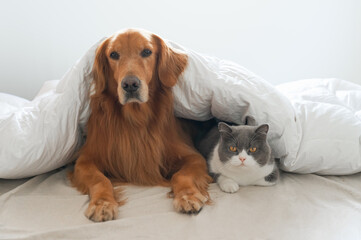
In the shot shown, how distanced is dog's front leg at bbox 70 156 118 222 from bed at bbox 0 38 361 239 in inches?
1.6

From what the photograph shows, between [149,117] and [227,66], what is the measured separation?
1.63 ft

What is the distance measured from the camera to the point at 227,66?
198 cm

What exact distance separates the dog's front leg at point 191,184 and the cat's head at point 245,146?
0.15 meters

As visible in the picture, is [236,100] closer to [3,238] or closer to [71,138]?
[71,138]

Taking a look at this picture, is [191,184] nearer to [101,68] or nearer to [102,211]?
[102,211]

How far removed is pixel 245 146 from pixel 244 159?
0.19ft

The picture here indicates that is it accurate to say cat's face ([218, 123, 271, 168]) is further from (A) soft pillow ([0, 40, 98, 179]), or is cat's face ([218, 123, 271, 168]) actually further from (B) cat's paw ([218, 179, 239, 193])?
(A) soft pillow ([0, 40, 98, 179])

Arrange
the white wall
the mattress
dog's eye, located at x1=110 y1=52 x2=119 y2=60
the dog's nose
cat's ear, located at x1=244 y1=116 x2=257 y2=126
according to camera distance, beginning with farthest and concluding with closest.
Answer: the white wall
cat's ear, located at x1=244 y1=116 x2=257 y2=126
dog's eye, located at x1=110 y1=52 x2=119 y2=60
the dog's nose
the mattress

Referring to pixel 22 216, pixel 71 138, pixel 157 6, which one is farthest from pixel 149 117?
pixel 157 6

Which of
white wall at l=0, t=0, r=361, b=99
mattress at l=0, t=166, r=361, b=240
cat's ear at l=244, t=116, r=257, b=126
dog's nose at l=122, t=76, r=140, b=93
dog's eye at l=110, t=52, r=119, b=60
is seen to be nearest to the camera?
mattress at l=0, t=166, r=361, b=240

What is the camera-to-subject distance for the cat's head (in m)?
1.64

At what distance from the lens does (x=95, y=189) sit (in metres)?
1.61

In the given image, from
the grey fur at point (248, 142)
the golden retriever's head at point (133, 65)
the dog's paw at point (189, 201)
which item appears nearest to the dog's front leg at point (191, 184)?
the dog's paw at point (189, 201)

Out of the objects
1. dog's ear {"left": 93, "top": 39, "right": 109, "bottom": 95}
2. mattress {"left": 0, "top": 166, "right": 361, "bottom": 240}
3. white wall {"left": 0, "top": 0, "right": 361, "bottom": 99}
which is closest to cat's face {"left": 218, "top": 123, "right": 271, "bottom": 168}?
mattress {"left": 0, "top": 166, "right": 361, "bottom": 240}
